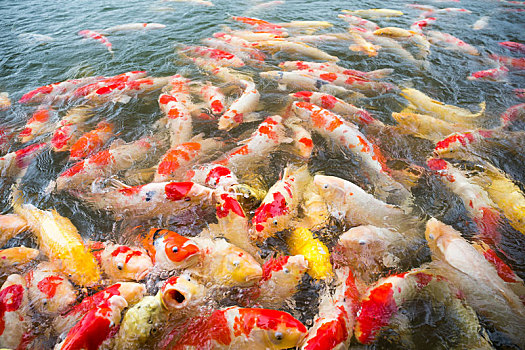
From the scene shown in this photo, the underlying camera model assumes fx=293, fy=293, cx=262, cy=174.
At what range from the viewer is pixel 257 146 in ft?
13.8

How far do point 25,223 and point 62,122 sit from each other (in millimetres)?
2498

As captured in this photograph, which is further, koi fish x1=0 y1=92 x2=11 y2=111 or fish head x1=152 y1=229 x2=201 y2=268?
koi fish x1=0 y1=92 x2=11 y2=111

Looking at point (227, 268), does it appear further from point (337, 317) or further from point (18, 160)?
point (18, 160)

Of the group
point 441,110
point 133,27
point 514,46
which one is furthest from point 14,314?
point 514,46

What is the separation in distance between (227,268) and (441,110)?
450 centimetres

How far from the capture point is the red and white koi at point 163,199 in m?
3.43

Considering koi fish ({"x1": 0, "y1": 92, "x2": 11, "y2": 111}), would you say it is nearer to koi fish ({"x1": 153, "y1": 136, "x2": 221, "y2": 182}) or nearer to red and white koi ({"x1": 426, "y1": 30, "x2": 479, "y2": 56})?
koi fish ({"x1": 153, "y1": 136, "x2": 221, "y2": 182})

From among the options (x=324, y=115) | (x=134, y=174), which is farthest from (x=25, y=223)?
(x=324, y=115)

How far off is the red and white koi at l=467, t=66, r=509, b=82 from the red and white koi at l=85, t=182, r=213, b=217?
5.95m

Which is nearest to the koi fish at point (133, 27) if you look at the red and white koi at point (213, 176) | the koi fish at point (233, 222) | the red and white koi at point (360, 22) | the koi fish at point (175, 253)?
the red and white koi at point (360, 22)

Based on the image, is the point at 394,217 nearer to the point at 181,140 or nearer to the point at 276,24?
the point at 181,140

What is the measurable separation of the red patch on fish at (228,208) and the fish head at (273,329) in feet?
3.95

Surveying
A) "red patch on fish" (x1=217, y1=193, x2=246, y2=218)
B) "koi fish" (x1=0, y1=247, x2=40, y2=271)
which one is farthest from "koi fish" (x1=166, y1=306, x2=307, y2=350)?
"koi fish" (x1=0, y1=247, x2=40, y2=271)

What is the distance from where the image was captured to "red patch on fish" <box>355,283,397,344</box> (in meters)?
2.34
